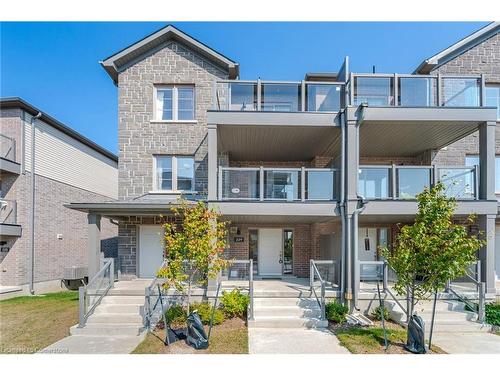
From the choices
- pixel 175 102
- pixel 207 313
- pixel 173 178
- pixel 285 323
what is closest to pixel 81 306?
pixel 207 313

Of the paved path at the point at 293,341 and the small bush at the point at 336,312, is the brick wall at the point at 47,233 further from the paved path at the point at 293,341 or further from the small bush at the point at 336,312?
the small bush at the point at 336,312

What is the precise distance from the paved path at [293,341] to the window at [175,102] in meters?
9.19

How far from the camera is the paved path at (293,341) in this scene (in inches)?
305

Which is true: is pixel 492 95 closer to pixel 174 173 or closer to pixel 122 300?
pixel 174 173

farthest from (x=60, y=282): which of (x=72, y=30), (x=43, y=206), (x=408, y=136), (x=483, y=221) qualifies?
(x=483, y=221)

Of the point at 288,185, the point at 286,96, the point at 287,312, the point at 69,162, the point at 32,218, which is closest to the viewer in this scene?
the point at 287,312

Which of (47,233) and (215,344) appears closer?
(215,344)

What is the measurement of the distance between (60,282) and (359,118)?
54.0 feet

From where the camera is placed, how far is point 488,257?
35.1 ft

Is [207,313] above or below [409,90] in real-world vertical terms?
below

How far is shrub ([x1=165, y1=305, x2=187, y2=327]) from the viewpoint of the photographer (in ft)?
31.3

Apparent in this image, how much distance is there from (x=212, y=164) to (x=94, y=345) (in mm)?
5898

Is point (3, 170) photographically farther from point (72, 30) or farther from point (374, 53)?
point (374, 53)

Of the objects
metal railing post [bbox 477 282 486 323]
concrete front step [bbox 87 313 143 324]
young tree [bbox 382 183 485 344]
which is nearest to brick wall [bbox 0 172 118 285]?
concrete front step [bbox 87 313 143 324]
